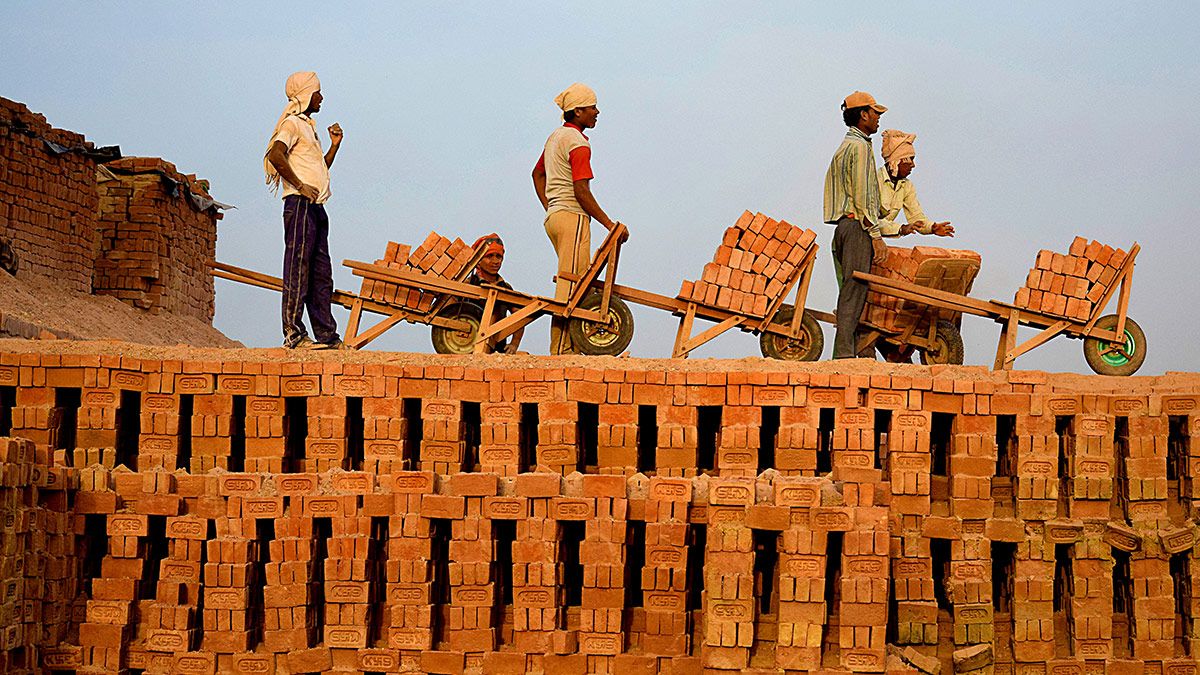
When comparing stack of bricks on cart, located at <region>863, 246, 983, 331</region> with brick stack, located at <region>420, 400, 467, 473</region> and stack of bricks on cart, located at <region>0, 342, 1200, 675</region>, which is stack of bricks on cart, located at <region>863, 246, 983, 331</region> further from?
brick stack, located at <region>420, 400, 467, 473</region>

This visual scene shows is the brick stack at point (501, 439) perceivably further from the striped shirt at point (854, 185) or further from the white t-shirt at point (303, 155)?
the striped shirt at point (854, 185)

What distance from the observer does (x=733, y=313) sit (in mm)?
11469

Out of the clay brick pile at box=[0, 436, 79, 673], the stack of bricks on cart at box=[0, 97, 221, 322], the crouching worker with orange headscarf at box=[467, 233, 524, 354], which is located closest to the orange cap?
the crouching worker with orange headscarf at box=[467, 233, 524, 354]

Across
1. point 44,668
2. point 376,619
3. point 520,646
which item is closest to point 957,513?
point 520,646

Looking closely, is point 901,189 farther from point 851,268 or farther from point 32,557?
point 32,557

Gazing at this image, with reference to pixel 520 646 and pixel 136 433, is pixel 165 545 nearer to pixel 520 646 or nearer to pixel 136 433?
pixel 136 433

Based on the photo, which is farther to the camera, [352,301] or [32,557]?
[352,301]

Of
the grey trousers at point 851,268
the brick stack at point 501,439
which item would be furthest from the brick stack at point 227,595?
the grey trousers at point 851,268

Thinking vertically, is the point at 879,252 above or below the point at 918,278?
above

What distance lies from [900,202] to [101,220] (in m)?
14.1

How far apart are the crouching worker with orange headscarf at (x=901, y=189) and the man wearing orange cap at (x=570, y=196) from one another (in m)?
2.49

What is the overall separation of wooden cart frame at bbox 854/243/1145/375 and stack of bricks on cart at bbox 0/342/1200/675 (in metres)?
0.76

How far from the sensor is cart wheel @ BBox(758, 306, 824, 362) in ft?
38.0

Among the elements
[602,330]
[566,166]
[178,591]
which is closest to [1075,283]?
[602,330]
